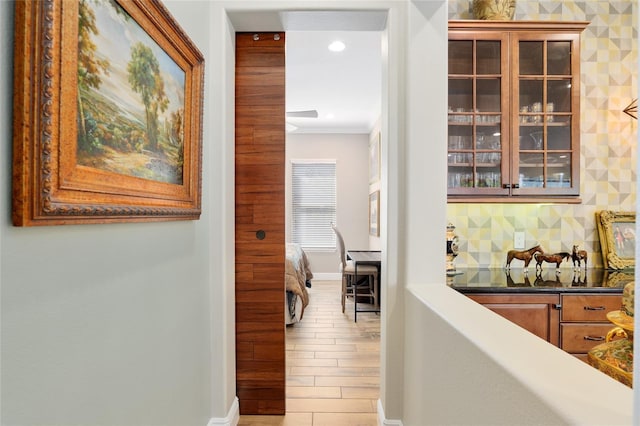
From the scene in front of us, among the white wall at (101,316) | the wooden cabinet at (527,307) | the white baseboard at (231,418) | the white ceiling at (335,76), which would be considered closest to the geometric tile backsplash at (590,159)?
the wooden cabinet at (527,307)

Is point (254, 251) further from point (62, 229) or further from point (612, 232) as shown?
point (612, 232)

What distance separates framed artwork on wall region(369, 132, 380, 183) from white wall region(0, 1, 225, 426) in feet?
13.0

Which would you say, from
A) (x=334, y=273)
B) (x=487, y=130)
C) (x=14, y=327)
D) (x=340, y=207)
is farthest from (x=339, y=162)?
(x=14, y=327)

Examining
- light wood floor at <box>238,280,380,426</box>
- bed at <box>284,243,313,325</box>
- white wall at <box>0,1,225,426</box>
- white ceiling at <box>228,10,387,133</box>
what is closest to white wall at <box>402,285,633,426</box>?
light wood floor at <box>238,280,380,426</box>

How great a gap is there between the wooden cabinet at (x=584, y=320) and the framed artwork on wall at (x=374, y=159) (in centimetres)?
354

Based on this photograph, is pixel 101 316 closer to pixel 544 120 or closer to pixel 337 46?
pixel 544 120

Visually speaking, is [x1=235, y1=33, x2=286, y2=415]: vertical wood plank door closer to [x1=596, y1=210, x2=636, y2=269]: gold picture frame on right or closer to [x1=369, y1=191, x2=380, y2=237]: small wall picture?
[x1=596, y1=210, x2=636, y2=269]: gold picture frame on right

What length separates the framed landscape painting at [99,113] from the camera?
678mm

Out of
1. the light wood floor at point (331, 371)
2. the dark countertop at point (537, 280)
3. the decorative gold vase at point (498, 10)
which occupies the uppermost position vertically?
the decorative gold vase at point (498, 10)

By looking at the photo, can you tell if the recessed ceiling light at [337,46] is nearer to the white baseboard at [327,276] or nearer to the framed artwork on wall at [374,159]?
the framed artwork on wall at [374,159]

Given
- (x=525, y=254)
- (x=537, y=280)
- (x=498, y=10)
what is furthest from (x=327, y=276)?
(x=498, y=10)

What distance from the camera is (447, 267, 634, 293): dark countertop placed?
2025mm

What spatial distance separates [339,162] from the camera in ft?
21.3

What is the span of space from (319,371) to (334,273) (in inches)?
147
